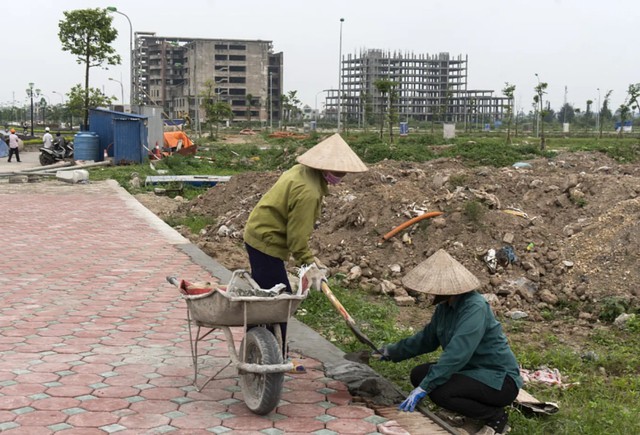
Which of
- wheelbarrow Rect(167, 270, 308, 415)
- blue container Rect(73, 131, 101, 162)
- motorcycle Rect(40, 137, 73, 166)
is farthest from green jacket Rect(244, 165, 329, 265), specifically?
motorcycle Rect(40, 137, 73, 166)

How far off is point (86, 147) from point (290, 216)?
77.5ft

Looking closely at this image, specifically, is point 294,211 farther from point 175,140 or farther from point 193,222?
point 175,140

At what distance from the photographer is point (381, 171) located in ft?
46.9

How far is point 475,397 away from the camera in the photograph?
13.8 feet

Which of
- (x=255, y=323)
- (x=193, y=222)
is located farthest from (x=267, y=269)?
(x=193, y=222)

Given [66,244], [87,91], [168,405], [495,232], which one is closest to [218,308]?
[168,405]

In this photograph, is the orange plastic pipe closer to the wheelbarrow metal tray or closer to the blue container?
the wheelbarrow metal tray

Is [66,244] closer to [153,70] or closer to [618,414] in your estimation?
[618,414]

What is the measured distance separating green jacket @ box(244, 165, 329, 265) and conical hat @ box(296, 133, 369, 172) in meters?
0.10

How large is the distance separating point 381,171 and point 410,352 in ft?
32.3

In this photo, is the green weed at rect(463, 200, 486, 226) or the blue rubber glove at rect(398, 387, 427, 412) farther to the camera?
the green weed at rect(463, 200, 486, 226)

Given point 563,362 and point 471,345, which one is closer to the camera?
point 471,345

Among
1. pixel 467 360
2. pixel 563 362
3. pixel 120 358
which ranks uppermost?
pixel 467 360

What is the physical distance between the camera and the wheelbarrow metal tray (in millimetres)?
4105
